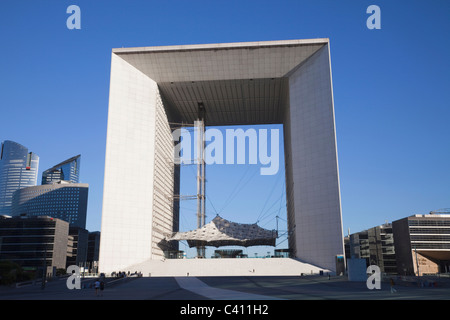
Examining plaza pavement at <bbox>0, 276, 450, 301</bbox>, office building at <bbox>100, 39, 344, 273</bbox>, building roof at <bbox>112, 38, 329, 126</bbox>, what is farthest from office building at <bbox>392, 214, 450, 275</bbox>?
plaza pavement at <bbox>0, 276, 450, 301</bbox>

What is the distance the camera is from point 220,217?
233 ft

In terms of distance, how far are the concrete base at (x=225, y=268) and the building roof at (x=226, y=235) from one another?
8959mm

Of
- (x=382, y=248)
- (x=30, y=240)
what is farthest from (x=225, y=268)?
(x=382, y=248)

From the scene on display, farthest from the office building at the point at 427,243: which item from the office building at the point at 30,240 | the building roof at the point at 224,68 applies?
the office building at the point at 30,240

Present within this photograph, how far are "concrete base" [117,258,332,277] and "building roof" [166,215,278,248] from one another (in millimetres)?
8959

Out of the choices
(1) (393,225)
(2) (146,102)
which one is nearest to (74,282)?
(2) (146,102)

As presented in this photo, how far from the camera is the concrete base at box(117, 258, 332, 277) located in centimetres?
5384

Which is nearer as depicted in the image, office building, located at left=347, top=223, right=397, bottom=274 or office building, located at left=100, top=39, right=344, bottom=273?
office building, located at left=100, top=39, right=344, bottom=273

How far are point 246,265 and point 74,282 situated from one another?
25.1 metres

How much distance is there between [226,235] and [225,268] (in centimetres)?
1286

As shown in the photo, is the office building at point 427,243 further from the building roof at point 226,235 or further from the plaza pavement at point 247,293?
the plaza pavement at point 247,293

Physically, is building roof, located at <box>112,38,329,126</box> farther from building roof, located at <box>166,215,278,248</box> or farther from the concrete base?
the concrete base

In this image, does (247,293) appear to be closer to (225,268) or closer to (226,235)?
(225,268)
